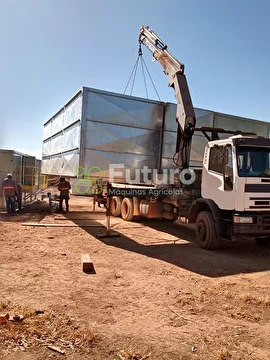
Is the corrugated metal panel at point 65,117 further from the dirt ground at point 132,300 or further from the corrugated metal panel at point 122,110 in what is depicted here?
Answer: the dirt ground at point 132,300

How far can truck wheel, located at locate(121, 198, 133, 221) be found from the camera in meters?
11.8

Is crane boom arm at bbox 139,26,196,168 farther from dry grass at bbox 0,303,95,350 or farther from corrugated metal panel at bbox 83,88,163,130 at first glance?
dry grass at bbox 0,303,95,350

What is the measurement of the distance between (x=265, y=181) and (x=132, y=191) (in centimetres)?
380

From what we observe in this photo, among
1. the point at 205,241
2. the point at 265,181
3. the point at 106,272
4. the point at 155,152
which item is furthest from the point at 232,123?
the point at 106,272

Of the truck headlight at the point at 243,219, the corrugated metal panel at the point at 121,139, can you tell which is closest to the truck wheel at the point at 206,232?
the truck headlight at the point at 243,219

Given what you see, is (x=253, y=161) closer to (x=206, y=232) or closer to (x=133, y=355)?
(x=206, y=232)

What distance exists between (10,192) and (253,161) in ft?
31.0

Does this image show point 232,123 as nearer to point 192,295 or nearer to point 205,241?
point 205,241

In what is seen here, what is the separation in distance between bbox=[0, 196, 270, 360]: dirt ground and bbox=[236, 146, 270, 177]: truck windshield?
77.6 inches

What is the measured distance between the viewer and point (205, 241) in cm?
788

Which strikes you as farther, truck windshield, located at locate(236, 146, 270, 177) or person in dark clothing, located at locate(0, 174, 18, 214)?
person in dark clothing, located at locate(0, 174, 18, 214)

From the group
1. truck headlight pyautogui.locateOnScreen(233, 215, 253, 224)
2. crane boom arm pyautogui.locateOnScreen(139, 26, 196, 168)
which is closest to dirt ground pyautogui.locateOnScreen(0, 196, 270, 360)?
truck headlight pyautogui.locateOnScreen(233, 215, 253, 224)

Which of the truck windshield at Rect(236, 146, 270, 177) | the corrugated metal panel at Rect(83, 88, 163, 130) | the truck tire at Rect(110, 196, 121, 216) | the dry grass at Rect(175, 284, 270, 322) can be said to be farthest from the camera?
the truck tire at Rect(110, 196, 121, 216)

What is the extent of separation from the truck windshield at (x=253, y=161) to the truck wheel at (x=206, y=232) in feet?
4.60
